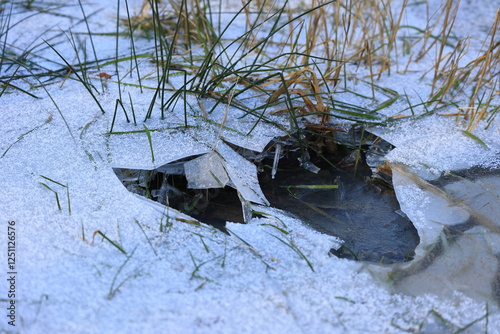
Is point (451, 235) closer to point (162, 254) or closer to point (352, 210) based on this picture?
point (352, 210)

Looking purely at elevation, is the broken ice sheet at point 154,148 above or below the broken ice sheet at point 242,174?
above

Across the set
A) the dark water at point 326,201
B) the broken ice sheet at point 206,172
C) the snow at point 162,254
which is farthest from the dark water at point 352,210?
the broken ice sheet at point 206,172

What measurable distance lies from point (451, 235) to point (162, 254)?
2.67ft

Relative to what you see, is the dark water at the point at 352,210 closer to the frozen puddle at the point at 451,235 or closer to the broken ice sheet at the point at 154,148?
the frozen puddle at the point at 451,235

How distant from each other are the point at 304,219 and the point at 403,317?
21.8 inches

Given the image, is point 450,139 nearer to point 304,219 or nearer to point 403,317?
point 304,219

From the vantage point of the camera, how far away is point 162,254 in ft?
4.19

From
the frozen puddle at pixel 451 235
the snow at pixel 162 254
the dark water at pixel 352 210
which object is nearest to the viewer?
the snow at pixel 162 254

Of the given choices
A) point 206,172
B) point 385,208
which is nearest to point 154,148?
point 206,172

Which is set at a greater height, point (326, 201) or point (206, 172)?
point (206, 172)

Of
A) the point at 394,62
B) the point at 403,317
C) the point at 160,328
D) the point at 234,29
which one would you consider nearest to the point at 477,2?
the point at 394,62

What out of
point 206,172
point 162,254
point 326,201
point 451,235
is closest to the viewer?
point 162,254

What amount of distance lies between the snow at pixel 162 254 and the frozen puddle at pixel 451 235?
23 mm

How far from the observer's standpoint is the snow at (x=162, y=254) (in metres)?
1.12
